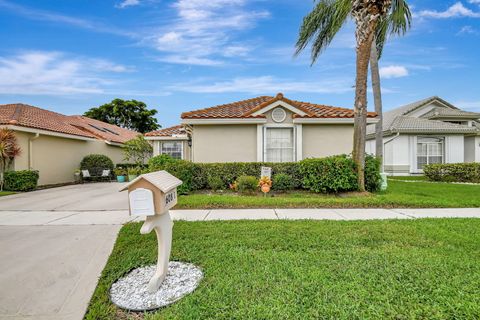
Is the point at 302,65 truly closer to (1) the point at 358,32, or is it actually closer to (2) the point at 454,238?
(1) the point at 358,32

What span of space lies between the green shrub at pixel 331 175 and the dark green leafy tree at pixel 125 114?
39153mm

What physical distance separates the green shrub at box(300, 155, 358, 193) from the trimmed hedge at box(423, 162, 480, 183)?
9.90 m

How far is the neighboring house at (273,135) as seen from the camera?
421 inches

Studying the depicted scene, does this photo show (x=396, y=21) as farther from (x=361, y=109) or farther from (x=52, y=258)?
(x=52, y=258)

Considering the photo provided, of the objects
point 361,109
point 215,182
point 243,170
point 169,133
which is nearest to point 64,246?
point 215,182

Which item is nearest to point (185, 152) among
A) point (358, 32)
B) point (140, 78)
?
point (140, 78)

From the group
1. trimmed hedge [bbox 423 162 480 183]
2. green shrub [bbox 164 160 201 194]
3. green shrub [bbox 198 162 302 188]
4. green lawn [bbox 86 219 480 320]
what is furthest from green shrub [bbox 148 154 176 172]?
trimmed hedge [bbox 423 162 480 183]

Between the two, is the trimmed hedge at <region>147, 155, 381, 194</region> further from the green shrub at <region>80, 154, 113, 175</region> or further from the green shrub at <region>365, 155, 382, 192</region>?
the green shrub at <region>80, 154, 113, 175</region>

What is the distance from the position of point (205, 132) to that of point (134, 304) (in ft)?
29.1

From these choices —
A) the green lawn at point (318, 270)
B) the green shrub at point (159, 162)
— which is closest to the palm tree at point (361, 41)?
the green lawn at point (318, 270)

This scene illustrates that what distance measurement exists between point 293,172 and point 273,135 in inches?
87.4

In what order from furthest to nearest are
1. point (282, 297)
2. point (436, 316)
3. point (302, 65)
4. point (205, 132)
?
point (302, 65), point (205, 132), point (282, 297), point (436, 316)

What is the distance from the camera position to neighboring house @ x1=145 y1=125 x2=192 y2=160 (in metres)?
15.5

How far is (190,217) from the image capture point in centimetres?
629
